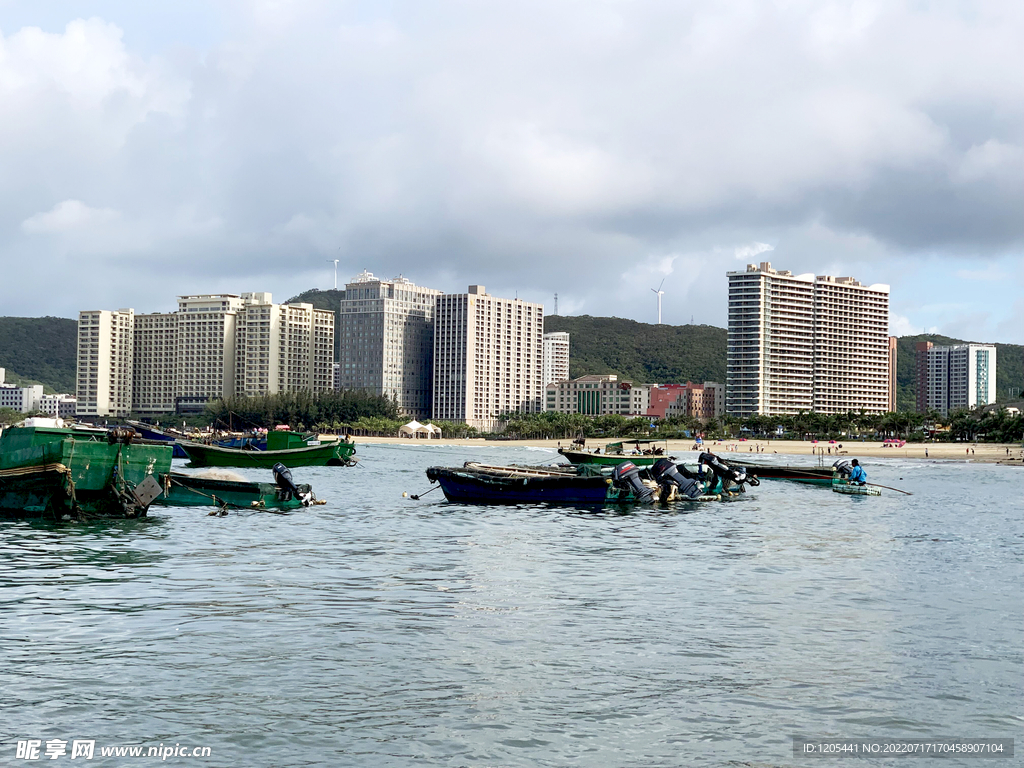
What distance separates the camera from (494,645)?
57.5 ft

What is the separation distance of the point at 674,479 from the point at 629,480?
18.4 ft

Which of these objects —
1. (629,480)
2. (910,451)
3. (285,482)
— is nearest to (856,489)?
(629,480)

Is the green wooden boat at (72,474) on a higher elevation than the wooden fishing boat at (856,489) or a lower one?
higher

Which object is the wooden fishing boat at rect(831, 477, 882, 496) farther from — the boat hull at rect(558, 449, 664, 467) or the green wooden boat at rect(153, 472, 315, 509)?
the green wooden boat at rect(153, 472, 315, 509)

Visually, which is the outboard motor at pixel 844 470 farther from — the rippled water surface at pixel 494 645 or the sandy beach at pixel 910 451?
the sandy beach at pixel 910 451

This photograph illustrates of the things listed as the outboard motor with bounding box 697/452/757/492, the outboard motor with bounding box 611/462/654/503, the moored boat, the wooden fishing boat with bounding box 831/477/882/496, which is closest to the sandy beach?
the wooden fishing boat with bounding box 831/477/882/496

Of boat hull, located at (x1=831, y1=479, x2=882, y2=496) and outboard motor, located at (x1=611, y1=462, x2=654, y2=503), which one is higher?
outboard motor, located at (x1=611, y1=462, x2=654, y2=503)

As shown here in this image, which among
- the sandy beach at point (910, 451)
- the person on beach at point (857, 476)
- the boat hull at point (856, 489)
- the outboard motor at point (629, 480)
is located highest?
the outboard motor at point (629, 480)

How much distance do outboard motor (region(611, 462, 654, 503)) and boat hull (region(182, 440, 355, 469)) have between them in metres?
36.4

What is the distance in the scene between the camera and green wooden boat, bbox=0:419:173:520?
33500 millimetres

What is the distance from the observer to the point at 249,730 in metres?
12.6

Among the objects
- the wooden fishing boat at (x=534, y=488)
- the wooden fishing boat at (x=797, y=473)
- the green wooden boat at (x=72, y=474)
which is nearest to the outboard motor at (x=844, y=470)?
the wooden fishing boat at (x=797, y=473)

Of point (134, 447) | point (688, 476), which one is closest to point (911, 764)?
point (134, 447)

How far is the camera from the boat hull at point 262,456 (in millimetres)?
77500
